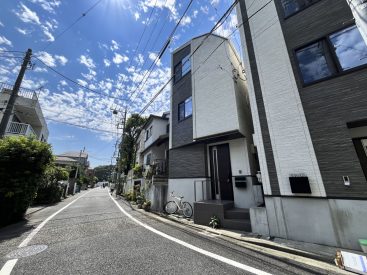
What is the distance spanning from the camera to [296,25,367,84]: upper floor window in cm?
531

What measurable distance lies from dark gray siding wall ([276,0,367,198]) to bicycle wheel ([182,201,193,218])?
610 cm

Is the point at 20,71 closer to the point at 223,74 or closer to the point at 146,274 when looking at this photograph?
the point at 223,74

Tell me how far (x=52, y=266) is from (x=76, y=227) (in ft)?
11.7

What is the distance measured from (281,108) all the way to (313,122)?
3.69 ft

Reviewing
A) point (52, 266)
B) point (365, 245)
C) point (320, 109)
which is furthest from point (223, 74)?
point (52, 266)

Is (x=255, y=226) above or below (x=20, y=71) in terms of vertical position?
below

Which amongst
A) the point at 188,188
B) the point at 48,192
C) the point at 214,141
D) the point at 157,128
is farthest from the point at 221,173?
the point at 48,192

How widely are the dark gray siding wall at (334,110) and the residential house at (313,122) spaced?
0.02 metres

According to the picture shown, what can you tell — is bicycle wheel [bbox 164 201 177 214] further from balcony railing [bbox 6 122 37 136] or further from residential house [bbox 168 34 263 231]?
balcony railing [bbox 6 122 37 136]

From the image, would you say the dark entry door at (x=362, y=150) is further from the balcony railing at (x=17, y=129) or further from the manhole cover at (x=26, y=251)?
the balcony railing at (x=17, y=129)

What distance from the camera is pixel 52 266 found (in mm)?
3535

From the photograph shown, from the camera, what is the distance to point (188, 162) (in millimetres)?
10688

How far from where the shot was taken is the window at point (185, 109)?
11.1 meters

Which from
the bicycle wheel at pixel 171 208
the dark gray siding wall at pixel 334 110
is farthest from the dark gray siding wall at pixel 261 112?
the bicycle wheel at pixel 171 208
